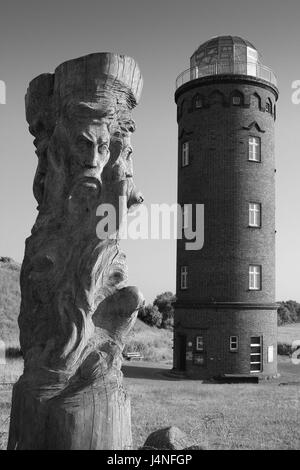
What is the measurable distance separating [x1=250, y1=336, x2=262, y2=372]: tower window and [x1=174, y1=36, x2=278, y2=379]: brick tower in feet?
0.16

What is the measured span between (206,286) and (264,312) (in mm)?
3157

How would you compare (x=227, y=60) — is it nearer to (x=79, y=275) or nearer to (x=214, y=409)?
(x=214, y=409)

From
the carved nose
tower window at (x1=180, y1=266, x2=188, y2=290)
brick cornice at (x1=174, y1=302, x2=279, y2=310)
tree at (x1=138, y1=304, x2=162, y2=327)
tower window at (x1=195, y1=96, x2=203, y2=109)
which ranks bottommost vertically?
tree at (x1=138, y1=304, x2=162, y2=327)

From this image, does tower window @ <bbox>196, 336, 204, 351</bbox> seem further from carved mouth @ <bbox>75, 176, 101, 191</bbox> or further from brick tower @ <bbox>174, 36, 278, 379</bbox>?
carved mouth @ <bbox>75, 176, 101, 191</bbox>

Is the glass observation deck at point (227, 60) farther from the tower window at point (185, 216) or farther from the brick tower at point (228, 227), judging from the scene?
the tower window at point (185, 216)

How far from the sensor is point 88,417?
11.3 feet

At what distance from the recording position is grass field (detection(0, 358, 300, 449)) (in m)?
10.6

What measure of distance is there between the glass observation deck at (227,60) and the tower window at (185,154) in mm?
3264

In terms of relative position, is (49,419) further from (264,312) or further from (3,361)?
(264,312)

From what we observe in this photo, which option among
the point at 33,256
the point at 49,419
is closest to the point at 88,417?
the point at 49,419

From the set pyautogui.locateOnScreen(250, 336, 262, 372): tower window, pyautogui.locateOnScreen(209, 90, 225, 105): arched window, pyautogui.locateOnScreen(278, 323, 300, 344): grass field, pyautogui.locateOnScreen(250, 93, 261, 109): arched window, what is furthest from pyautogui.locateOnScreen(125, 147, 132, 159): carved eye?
pyautogui.locateOnScreen(278, 323, 300, 344): grass field

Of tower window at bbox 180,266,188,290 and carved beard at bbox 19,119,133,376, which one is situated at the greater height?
tower window at bbox 180,266,188,290

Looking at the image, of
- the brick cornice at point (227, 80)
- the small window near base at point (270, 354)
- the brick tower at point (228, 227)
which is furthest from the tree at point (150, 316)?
the brick cornice at point (227, 80)

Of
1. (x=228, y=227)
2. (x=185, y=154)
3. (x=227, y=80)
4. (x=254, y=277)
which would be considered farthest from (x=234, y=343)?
(x=227, y=80)
